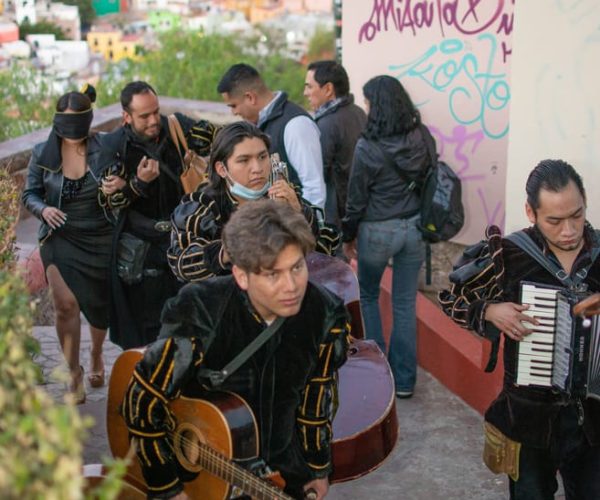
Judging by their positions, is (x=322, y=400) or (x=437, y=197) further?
(x=437, y=197)

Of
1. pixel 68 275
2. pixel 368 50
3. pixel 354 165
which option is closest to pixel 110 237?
pixel 68 275

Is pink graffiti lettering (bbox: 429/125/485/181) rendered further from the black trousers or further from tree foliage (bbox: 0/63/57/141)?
tree foliage (bbox: 0/63/57/141)

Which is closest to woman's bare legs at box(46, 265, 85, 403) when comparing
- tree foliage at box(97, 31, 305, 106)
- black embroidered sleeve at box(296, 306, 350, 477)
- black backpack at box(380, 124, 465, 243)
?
Answer: black backpack at box(380, 124, 465, 243)

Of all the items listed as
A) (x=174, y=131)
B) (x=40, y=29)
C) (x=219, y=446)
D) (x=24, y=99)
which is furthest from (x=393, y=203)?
(x=40, y=29)

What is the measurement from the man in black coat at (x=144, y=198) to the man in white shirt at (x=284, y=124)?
0.33m

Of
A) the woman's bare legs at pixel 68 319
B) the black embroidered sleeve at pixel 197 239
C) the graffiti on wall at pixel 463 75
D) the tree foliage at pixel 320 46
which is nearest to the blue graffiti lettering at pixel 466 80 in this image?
the graffiti on wall at pixel 463 75

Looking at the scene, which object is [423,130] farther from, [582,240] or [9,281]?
[9,281]

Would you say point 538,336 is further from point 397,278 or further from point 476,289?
point 397,278

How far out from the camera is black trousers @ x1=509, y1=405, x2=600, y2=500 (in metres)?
3.85

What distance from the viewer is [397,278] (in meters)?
6.14

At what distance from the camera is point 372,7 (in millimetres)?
8555

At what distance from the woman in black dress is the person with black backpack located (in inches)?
55.3

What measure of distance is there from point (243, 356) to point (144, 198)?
2681 millimetres

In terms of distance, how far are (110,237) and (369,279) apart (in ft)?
5.03
